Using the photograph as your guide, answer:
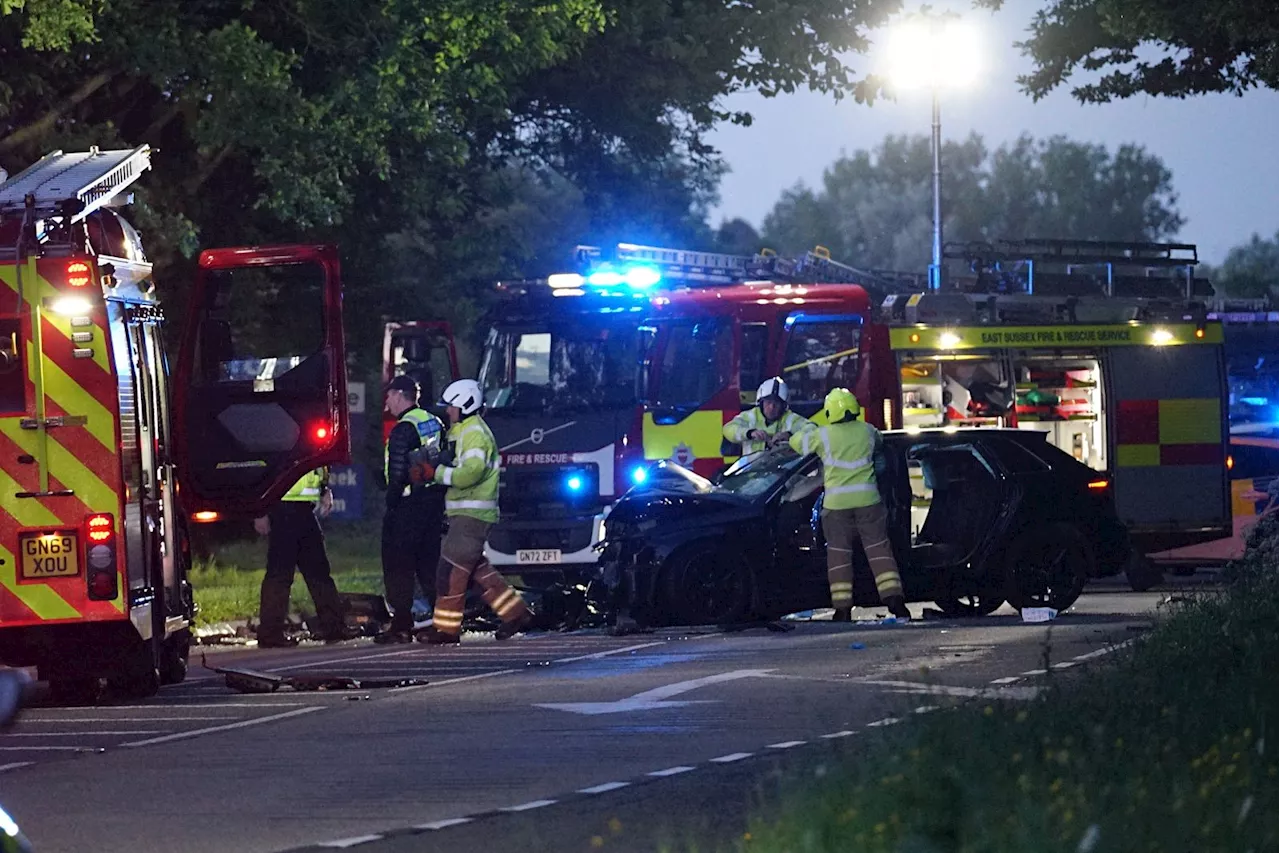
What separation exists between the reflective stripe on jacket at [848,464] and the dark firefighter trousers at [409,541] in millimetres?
3080

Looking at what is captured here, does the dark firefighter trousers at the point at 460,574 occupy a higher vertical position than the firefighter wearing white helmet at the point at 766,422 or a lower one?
lower

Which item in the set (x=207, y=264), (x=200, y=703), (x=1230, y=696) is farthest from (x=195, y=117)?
(x=1230, y=696)

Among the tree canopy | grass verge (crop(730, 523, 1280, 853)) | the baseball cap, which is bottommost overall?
grass verge (crop(730, 523, 1280, 853))

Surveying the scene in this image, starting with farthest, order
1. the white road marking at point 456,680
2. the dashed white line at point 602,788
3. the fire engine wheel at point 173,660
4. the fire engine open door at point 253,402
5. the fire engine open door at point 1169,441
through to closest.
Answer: the fire engine open door at point 1169,441 → the fire engine open door at point 253,402 → the fire engine wheel at point 173,660 → the white road marking at point 456,680 → the dashed white line at point 602,788

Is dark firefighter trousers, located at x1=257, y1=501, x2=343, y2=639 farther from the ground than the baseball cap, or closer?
closer

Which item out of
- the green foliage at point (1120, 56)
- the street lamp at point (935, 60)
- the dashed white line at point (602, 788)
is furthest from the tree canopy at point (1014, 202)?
the dashed white line at point (602, 788)

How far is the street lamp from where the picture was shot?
99.4ft

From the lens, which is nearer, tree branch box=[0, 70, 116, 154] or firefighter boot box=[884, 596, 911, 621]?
firefighter boot box=[884, 596, 911, 621]

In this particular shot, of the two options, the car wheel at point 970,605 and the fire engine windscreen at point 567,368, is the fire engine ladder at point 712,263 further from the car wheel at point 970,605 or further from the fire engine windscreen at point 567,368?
the car wheel at point 970,605

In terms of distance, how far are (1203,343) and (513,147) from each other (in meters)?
11.6

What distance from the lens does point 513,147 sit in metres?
32.3

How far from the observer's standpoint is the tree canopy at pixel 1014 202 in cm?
13312

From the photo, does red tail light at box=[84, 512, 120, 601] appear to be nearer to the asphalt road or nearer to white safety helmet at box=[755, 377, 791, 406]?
the asphalt road

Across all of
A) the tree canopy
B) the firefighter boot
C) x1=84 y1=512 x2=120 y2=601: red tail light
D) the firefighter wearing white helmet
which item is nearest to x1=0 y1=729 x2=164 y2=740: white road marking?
x1=84 y1=512 x2=120 y2=601: red tail light
